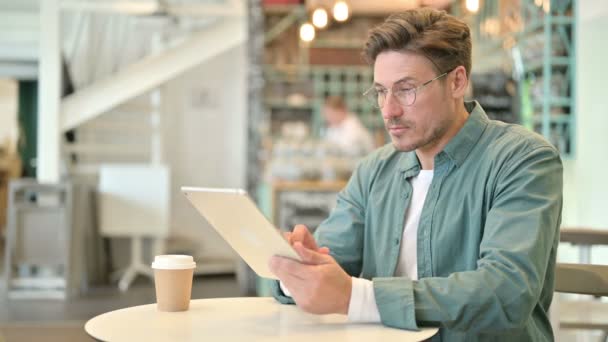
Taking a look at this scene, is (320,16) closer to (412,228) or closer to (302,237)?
(412,228)

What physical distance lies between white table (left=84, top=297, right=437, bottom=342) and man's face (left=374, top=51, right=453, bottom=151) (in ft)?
1.51

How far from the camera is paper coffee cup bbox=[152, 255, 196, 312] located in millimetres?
1665

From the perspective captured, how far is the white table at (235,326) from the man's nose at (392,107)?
0.49 metres

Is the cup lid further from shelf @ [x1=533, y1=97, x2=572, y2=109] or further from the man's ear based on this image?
shelf @ [x1=533, y1=97, x2=572, y2=109]

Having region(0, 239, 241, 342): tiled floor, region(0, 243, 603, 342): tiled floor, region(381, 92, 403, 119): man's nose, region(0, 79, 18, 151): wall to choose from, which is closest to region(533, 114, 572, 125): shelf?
region(0, 243, 603, 342): tiled floor

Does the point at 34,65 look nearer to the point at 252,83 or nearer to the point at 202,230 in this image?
the point at 202,230

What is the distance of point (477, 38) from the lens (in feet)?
24.8

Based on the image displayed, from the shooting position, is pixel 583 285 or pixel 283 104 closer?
pixel 583 285

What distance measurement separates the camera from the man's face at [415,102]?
1.78m

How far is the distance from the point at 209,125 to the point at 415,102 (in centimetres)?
735

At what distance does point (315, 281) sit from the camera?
1.47m

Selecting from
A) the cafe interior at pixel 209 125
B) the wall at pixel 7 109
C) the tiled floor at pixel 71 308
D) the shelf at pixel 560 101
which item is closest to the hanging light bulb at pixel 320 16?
the cafe interior at pixel 209 125

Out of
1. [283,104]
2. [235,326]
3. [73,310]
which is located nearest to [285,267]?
[235,326]

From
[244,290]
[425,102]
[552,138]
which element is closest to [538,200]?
[425,102]
